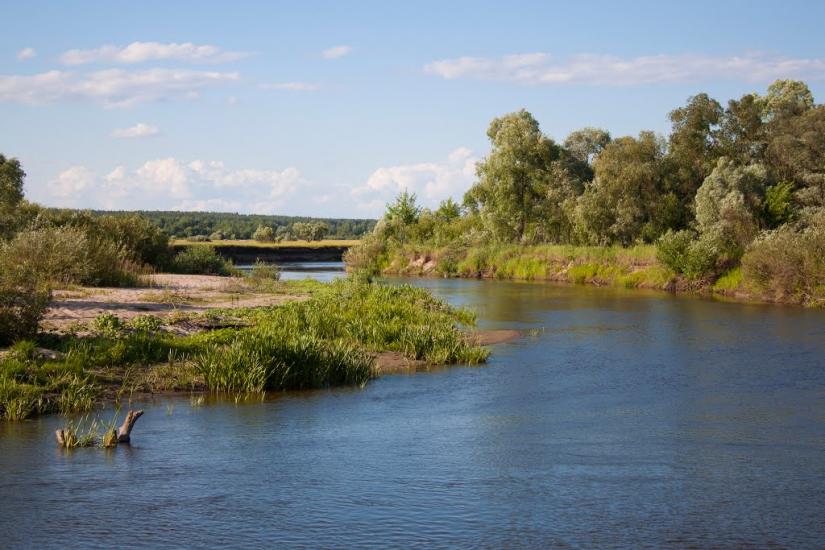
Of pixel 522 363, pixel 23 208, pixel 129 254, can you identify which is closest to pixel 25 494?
pixel 522 363

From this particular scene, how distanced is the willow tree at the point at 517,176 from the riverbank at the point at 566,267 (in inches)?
122

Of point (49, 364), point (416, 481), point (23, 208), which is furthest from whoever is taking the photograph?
point (23, 208)

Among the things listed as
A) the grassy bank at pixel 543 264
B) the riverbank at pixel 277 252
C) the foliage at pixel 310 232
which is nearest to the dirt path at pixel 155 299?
the grassy bank at pixel 543 264

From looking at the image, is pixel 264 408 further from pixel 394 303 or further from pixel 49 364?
pixel 394 303

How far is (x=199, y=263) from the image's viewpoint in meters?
51.2

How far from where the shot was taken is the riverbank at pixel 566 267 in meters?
50.8

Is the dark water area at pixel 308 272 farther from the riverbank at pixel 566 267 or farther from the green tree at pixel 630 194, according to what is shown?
the green tree at pixel 630 194

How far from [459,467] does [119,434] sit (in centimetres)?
569

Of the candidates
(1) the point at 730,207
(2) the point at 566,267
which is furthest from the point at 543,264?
(1) the point at 730,207

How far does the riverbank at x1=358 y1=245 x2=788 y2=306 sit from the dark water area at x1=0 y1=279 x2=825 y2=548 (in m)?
26.3

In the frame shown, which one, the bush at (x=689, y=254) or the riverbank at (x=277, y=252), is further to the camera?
the riverbank at (x=277, y=252)

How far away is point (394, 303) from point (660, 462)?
1741 centimetres

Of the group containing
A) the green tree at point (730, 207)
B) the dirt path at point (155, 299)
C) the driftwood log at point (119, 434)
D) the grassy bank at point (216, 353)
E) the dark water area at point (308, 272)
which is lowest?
the driftwood log at point (119, 434)

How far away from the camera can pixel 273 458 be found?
49.8ft
